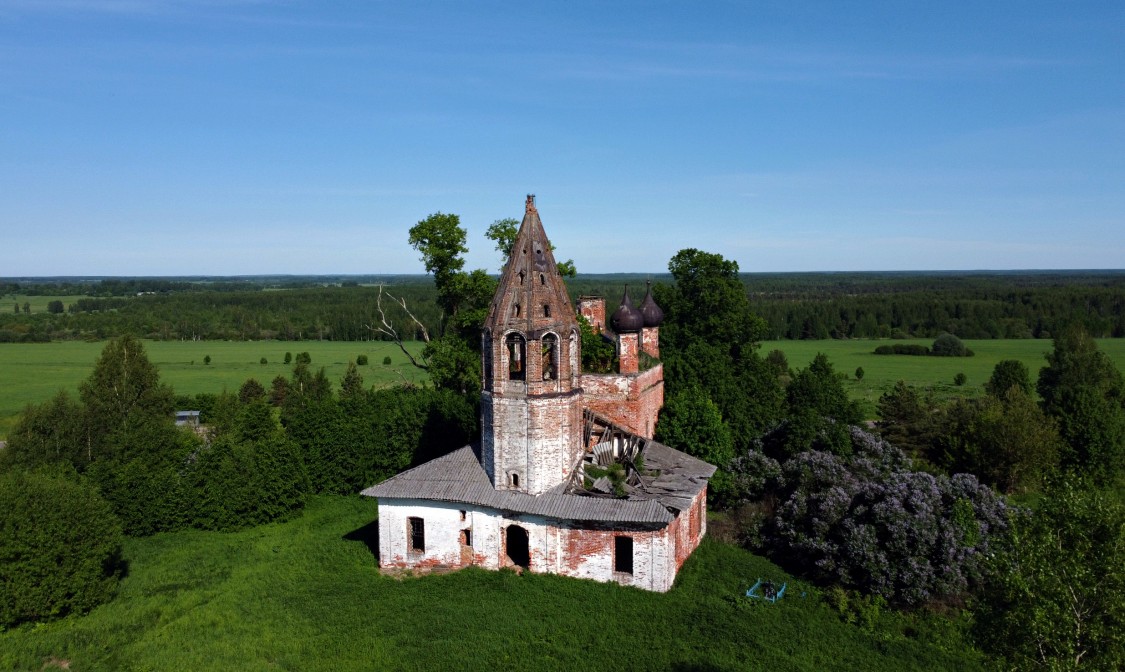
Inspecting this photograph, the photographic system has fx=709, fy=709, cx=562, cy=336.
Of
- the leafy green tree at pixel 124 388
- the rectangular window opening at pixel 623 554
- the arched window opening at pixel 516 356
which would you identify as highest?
the arched window opening at pixel 516 356

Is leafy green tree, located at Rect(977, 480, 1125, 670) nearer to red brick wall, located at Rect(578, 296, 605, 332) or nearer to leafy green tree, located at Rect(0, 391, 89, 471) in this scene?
red brick wall, located at Rect(578, 296, 605, 332)

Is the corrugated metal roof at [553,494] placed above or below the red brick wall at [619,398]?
below

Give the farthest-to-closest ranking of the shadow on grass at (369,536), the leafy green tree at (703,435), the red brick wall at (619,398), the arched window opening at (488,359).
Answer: the leafy green tree at (703,435) → the red brick wall at (619,398) → the shadow on grass at (369,536) → the arched window opening at (488,359)

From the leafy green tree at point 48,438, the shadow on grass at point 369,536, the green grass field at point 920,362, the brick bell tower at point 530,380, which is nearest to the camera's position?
the brick bell tower at point 530,380

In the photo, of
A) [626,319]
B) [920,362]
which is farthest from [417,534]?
[920,362]

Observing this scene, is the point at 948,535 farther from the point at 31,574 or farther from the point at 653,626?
the point at 31,574

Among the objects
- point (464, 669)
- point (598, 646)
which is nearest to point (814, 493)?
point (598, 646)

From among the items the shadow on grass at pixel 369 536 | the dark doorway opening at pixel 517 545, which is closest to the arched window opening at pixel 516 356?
the dark doorway opening at pixel 517 545

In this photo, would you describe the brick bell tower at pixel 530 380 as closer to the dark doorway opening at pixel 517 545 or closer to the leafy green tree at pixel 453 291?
the dark doorway opening at pixel 517 545
